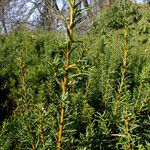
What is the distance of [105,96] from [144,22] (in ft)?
25.4

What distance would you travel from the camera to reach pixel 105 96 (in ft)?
7.77

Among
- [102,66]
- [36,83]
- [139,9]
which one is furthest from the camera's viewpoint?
[139,9]

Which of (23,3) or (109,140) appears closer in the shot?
(109,140)

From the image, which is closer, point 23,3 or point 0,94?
point 0,94

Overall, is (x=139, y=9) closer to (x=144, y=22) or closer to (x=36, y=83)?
(x=144, y=22)

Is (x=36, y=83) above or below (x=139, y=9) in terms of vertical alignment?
below

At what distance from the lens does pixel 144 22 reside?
9.73m

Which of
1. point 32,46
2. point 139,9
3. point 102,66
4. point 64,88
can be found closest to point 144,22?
point 139,9

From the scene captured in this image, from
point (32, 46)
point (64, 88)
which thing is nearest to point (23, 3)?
point (32, 46)

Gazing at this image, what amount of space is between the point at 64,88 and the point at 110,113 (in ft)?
2.64

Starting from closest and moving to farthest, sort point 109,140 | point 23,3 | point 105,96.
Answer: point 109,140
point 105,96
point 23,3

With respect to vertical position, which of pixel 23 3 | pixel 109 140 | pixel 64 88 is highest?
pixel 23 3

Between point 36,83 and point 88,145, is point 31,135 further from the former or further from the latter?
point 36,83

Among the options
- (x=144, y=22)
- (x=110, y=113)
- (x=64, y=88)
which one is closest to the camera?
(x=64, y=88)
